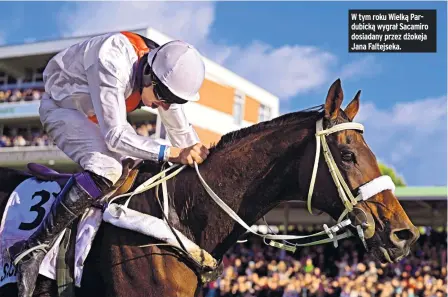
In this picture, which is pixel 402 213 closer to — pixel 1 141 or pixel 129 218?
pixel 129 218

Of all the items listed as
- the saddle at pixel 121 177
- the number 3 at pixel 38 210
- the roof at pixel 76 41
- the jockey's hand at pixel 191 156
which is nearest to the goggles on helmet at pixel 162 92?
the jockey's hand at pixel 191 156

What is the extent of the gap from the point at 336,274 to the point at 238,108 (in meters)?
22.1

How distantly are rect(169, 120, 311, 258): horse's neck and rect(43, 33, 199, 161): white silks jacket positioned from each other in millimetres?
407

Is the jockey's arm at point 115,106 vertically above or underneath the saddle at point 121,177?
above

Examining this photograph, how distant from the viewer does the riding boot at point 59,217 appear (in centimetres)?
422

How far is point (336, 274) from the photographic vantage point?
18734 millimetres

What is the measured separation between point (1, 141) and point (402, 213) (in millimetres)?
36217

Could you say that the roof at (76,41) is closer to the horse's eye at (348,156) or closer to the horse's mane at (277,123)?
the horse's mane at (277,123)

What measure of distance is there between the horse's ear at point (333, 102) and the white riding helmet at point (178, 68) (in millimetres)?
921

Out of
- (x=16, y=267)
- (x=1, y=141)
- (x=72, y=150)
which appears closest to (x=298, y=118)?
(x=72, y=150)

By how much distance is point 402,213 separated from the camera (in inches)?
154

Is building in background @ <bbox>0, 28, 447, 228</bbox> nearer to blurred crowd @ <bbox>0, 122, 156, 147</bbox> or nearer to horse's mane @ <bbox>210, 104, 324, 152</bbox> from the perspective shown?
blurred crowd @ <bbox>0, 122, 156, 147</bbox>

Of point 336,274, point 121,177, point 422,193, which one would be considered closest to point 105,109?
point 121,177

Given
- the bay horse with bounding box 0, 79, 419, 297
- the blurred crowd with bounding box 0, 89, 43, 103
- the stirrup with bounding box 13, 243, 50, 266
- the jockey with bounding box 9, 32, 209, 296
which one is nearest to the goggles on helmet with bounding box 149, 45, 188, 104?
the jockey with bounding box 9, 32, 209, 296
